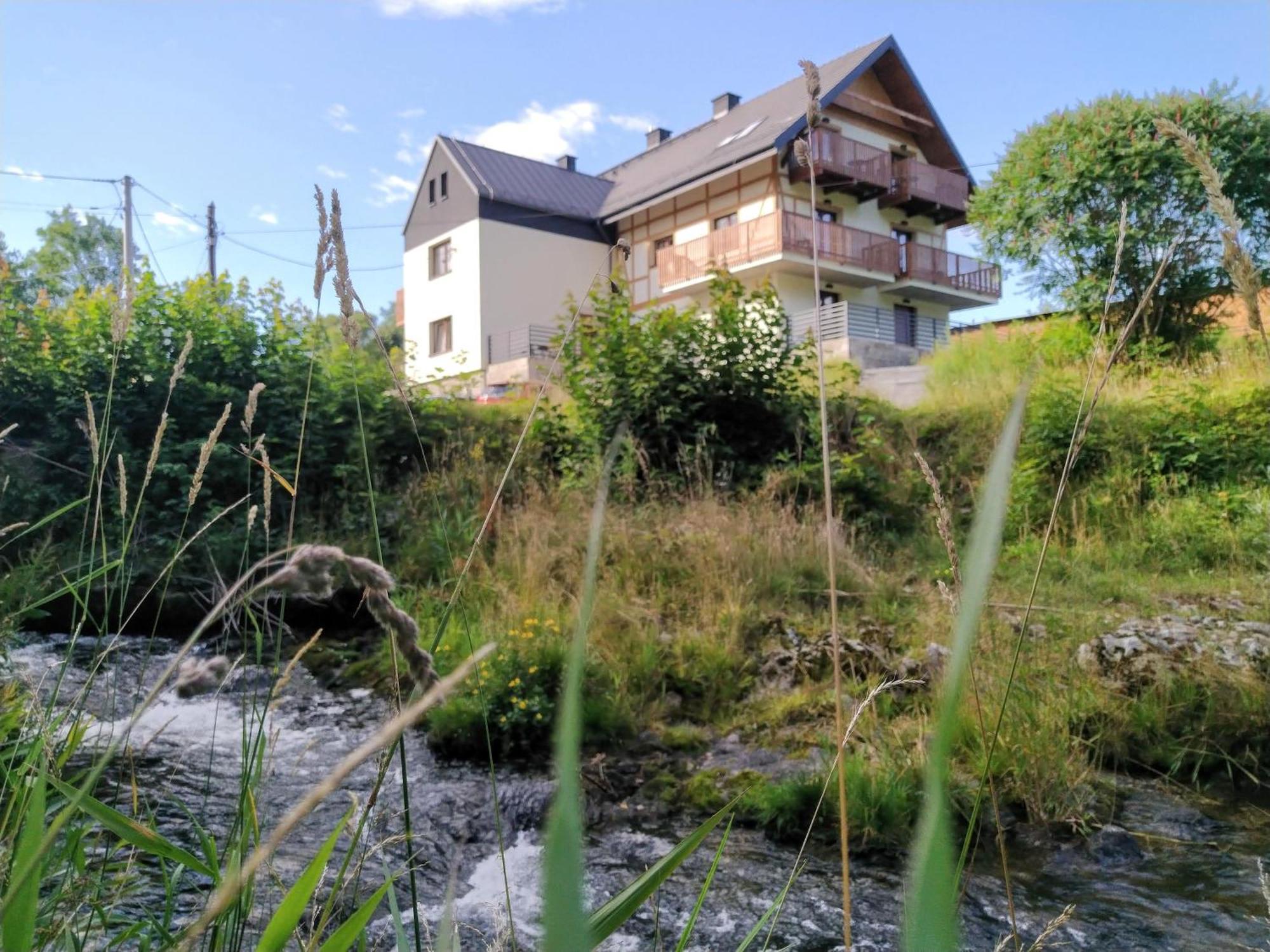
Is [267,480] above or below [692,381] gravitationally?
below

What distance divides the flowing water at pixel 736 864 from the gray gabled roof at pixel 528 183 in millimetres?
21394

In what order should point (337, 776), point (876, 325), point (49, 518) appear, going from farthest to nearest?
1. point (876, 325)
2. point (49, 518)
3. point (337, 776)

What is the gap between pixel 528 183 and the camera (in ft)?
84.2

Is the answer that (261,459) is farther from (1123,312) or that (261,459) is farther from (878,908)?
(1123,312)

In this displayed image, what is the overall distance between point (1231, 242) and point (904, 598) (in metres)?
5.08

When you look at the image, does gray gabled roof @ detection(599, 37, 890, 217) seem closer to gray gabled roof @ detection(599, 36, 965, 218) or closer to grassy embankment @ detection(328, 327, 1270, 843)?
gray gabled roof @ detection(599, 36, 965, 218)

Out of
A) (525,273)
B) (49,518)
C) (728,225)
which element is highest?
(728,225)

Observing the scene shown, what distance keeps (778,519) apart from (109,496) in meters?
4.95

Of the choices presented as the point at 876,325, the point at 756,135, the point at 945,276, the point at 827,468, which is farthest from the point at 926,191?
the point at 827,468

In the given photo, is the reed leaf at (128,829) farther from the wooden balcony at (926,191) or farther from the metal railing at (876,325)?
the wooden balcony at (926,191)

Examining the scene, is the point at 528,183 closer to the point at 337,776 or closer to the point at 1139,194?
the point at 1139,194

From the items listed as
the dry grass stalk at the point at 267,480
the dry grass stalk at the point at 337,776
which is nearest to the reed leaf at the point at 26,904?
the dry grass stalk at the point at 337,776

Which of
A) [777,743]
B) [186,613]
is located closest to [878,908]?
[777,743]

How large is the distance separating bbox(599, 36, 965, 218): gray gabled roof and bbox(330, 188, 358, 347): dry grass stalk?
20.0m
